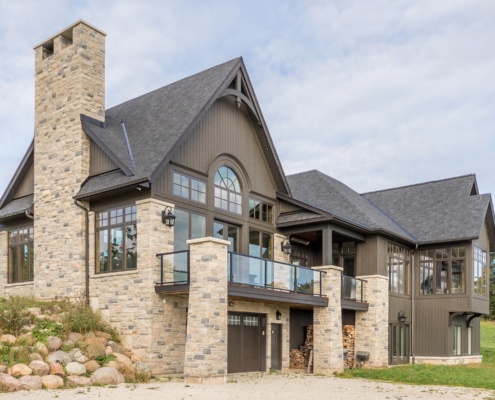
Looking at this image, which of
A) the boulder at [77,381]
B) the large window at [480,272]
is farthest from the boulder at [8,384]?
the large window at [480,272]

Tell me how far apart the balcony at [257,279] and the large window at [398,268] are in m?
5.63

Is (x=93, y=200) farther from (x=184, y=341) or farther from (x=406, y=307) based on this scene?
(x=406, y=307)

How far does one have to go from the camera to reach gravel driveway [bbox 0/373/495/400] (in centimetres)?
1334

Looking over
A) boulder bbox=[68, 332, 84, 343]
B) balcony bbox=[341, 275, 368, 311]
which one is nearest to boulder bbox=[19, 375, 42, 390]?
boulder bbox=[68, 332, 84, 343]

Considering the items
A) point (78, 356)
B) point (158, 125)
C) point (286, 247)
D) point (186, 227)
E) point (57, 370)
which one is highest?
point (158, 125)

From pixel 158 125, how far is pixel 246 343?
7.87 metres

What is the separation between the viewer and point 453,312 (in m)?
26.7

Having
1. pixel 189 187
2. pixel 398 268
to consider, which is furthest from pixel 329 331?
pixel 189 187

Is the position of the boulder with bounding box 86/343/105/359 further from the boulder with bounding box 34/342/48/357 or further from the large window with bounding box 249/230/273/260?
the large window with bounding box 249/230/273/260

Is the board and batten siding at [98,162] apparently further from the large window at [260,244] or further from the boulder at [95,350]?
the large window at [260,244]

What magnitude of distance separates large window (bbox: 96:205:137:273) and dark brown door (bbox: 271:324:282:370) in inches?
255

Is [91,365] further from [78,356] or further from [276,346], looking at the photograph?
[276,346]

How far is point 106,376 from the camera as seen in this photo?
590 inches

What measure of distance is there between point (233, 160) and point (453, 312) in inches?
493
